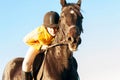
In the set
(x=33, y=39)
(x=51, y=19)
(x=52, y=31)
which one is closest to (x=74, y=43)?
(x=52, y=31)

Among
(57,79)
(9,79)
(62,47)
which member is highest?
(62,47)

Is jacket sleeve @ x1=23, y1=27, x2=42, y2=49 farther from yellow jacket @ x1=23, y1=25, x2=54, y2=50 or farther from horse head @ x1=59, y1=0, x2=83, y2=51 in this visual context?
horse head @ x1=59, y1=0, x2=83, y2=51

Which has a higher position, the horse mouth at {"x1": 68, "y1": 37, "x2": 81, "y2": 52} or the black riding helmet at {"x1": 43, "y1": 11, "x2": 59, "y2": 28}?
the black riding helmet at {"x1": 43, "y1": 11, "x2": 59, "y2": 28}

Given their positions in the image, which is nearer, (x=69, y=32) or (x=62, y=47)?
(x=69, y=32)

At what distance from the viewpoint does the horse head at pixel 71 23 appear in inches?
501

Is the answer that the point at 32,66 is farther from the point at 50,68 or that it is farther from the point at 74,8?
the point at 74,8

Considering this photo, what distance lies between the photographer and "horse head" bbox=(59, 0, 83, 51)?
41.7ft

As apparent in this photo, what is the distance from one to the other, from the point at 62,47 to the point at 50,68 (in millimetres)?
761

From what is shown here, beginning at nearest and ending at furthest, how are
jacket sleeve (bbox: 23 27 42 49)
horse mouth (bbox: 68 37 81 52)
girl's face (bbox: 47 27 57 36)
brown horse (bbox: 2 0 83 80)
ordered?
horse mouth (bbox: 68 37 81 52) → brown horse (bbox: 2 0 83 80) → girl's face (bbox: 47 27 57 36) → jacket sleeve (bbox: 23 27 42 49)

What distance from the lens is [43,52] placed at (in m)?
14.3

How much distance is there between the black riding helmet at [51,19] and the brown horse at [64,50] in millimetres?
331

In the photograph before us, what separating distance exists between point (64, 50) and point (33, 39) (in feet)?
3.90

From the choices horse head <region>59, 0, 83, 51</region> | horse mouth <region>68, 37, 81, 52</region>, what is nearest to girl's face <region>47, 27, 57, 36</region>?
horse head <region>59, 0, 83, 51</region>

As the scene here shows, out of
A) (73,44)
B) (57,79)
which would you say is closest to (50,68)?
(57,79)
